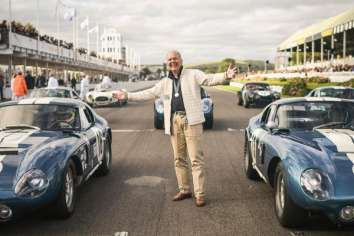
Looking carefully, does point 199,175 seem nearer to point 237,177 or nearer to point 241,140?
point 237,177

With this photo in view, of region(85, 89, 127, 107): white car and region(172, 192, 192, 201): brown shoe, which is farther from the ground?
region(85, 89, 127, 107): white car

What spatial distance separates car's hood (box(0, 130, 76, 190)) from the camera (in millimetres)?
5348

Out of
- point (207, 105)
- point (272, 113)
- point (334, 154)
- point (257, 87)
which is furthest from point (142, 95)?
point (257, 87)

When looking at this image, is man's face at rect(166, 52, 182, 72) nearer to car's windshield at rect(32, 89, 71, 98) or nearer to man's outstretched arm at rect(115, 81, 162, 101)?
man's outstretched arm at rect(115, 81, 162, 101)

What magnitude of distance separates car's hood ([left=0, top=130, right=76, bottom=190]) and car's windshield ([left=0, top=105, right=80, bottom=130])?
358 millimetres

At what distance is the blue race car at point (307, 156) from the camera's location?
16.2 feet

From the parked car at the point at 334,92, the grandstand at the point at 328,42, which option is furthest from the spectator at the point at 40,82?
the parked car at the point at 334,92

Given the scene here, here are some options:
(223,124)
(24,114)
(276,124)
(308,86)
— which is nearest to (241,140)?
(223,124)

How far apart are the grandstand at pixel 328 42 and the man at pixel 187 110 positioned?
37.0 meters

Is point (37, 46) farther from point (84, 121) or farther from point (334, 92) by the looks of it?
point (84, 121)

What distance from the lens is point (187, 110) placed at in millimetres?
6496

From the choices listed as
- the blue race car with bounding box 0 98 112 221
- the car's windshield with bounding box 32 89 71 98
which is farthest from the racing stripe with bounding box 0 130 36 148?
the car's windshield with bounding box 32 89 71 98

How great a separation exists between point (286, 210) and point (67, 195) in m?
2.42

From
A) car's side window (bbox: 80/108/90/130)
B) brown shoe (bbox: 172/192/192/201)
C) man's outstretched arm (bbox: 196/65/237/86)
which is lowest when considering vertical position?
brown shoe (bbox: 172/192/192/201)
